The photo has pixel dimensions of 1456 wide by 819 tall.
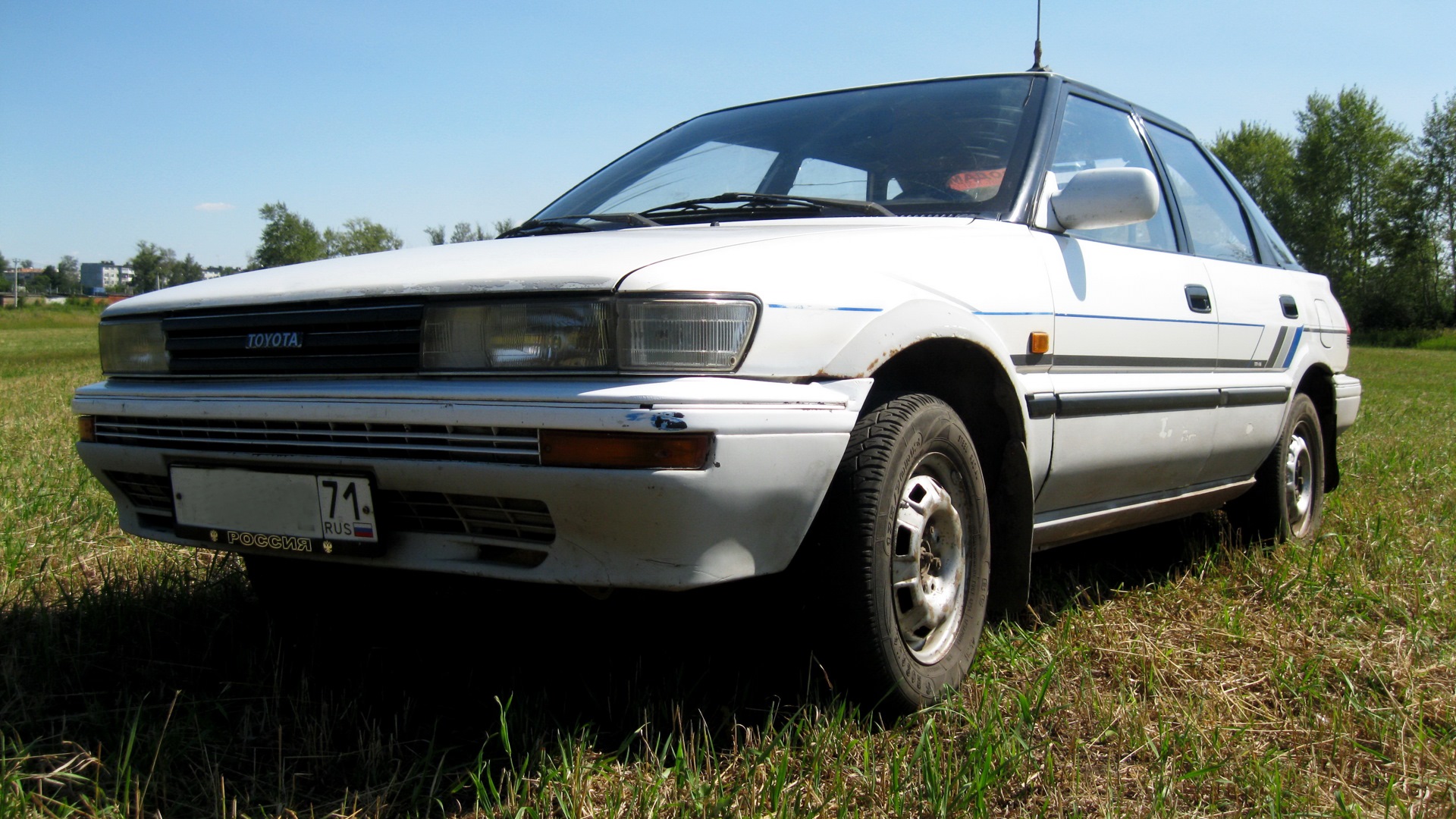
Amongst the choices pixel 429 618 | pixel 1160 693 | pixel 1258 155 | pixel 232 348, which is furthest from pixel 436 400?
pixel 1258 155

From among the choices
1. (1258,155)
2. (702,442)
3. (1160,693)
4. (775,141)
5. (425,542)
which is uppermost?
(1258,155)

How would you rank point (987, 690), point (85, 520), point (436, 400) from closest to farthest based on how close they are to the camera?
point (436, 400)
point (987, 690)
point (85, 520)

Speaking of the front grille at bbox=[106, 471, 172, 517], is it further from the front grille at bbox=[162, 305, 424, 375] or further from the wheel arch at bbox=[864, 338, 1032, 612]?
the wheel arch at bbox=[864, 338, 1032, 612]

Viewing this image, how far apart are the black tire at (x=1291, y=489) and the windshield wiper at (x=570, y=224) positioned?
2499 mm

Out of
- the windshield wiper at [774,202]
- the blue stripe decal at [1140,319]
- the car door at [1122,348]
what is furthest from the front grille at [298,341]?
the blue stripe decal at [1140,319]

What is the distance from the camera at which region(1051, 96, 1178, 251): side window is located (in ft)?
10.1

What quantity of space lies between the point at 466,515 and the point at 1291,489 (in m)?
3.35

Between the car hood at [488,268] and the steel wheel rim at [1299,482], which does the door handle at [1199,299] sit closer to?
the steel wheel rim at [1299,482]

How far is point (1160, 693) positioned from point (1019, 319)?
2.88ft

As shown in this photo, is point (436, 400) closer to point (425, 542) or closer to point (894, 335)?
point (425, 542)

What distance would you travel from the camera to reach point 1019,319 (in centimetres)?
258

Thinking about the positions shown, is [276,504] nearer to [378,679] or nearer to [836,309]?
[378,679]

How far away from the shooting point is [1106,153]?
11.1 feet

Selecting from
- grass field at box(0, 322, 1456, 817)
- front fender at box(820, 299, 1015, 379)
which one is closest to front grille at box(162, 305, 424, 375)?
grass field at box(0, 322, 1456, 817)
